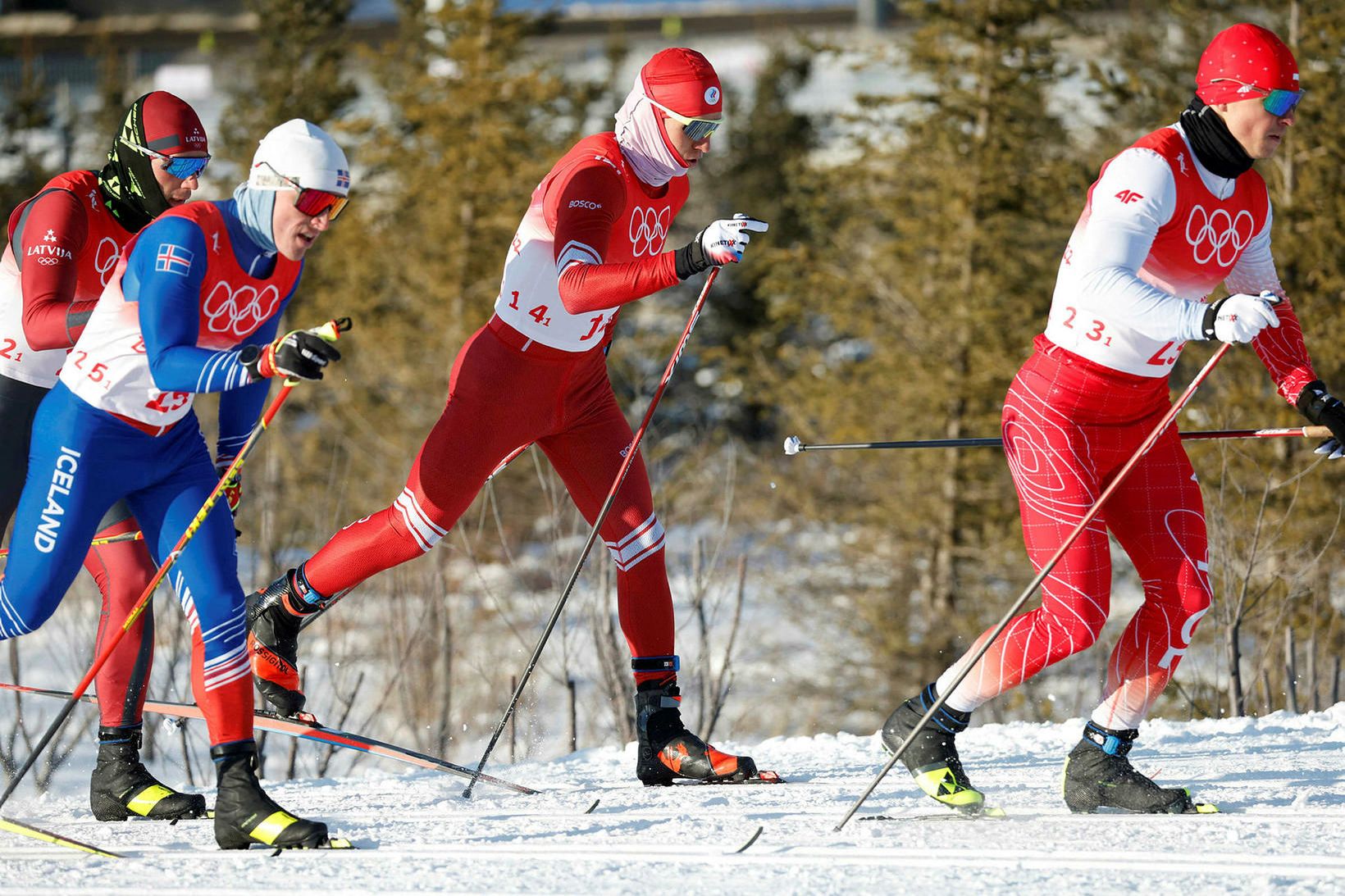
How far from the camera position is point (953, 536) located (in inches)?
778

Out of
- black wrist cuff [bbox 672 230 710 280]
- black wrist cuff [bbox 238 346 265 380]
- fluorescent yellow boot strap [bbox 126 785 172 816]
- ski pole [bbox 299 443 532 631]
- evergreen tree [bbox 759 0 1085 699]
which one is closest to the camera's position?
black wrist cuff [bbox 238 346 265 380]

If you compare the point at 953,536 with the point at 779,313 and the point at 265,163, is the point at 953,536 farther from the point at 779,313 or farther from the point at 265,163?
the point at 265,163

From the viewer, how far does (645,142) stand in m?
4.50

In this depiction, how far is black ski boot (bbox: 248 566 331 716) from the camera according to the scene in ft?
15.8

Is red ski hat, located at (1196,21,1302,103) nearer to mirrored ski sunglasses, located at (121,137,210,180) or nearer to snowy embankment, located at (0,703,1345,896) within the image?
snowy embankment, located at (0,703,1345,896)

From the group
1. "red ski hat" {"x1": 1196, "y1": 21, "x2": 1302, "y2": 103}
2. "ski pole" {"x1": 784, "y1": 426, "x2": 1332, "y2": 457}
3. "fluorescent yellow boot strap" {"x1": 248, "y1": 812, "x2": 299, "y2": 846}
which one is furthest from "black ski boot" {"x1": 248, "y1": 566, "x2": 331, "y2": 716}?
"red ski hat" {"x1": 1196, "y1": 21, "x2": 1302, "y2": 103}

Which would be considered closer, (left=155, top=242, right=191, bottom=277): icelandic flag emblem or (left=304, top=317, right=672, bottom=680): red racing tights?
(left=155, top=242, right=191, bottom=277): icelandic flag emblem

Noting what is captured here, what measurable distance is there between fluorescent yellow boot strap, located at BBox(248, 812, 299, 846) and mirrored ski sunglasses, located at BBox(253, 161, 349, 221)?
1.54 m

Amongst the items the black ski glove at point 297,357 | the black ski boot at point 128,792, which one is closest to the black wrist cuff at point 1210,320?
Answer: the black ski glove at point 297,357

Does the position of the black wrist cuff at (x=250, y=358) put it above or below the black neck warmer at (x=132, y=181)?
below

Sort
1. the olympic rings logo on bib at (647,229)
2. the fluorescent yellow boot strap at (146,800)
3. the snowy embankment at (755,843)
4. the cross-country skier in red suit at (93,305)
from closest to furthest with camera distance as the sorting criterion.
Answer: the snowy embankment at (755,843) → the cross-country skier in red suit at (93,305) → the fluorescent yellow boot strap at (146,800) → the olympic rings logo on bib at (647,229)

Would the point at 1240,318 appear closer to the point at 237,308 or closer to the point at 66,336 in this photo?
the point at 237,308

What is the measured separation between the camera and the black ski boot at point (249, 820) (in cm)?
367

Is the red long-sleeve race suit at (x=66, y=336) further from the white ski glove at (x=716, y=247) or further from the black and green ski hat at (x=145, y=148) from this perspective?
the white ski glove at (x=716, y=247)
